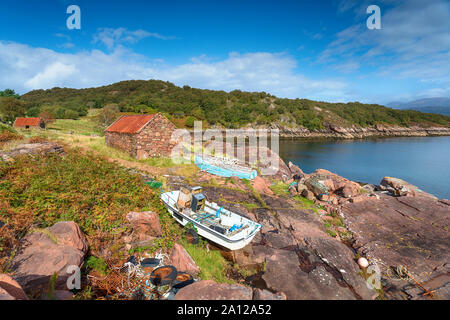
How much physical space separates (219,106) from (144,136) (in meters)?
70.7

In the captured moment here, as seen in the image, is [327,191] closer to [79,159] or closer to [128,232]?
[128,232]

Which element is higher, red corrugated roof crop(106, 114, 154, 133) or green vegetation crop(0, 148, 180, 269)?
→ red corrugated roof crop(106, 114, 154, 133)

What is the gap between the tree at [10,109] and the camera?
122 feet

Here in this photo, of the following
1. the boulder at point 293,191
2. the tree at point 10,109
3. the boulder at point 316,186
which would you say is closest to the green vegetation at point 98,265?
the boulder at point 293,191

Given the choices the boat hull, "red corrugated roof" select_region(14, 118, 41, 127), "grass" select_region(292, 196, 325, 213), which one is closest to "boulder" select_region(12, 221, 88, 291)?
the boat hull

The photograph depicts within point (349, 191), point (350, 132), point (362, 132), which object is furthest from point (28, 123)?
point (362, 132)

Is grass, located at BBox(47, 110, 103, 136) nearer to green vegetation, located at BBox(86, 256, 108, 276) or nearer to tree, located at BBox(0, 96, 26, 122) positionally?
tree, located at BBox(0, 96, 26, 122)

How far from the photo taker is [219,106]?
8544 centimetres

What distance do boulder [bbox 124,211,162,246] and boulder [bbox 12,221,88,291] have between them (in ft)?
5.49

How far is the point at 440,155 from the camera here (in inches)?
1732

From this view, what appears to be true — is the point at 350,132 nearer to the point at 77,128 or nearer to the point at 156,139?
the point at 156,139

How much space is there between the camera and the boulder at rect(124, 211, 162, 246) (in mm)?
7477
